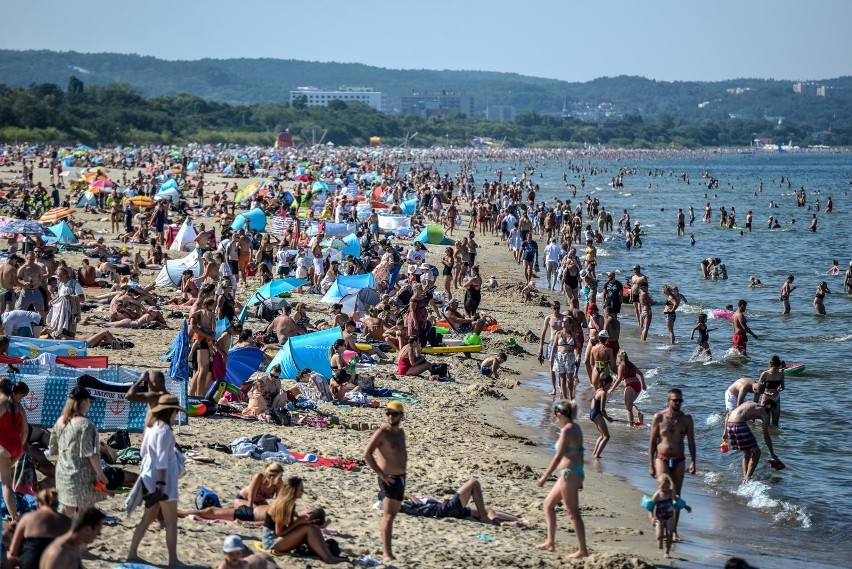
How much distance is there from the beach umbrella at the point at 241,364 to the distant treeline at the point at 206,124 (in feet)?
227

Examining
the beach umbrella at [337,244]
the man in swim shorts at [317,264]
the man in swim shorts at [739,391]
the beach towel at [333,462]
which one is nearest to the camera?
the beach towel at [333,462]

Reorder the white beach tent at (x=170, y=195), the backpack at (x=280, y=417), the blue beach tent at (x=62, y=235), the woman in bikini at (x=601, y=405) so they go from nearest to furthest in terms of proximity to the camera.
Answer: the woman in bikini at (x=601, y=405), the backpack at (x=280, y=417), the blue beach tent at (x=62, y=235), the white beach tent at (x=170, y=195)

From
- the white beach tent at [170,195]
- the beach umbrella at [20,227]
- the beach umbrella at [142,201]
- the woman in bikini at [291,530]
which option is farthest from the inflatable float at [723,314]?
the white beach tent at [170,195]

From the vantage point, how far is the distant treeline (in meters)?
84.9

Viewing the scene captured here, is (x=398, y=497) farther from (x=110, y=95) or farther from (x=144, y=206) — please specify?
(x=110, y=95)

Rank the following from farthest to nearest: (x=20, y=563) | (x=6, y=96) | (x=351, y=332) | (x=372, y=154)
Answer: (x=372, y=154) → (x=6, y=96) → (x=351, y=332) → (x=20, y=563)

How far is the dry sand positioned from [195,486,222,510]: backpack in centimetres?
18

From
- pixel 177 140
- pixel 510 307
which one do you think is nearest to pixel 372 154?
pixel 177 140

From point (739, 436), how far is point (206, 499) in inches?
217

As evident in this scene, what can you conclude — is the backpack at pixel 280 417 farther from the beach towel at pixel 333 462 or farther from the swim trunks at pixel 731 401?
the swim trunks at pixel 731 401

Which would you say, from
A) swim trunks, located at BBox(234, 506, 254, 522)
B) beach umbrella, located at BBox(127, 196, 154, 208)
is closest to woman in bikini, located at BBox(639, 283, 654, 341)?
swim trunks, located at BBox(234, 506, 254, 522)

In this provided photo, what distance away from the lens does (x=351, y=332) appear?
49.5ft

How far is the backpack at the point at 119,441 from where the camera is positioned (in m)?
9.23

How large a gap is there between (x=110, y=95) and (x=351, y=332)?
354 ft
